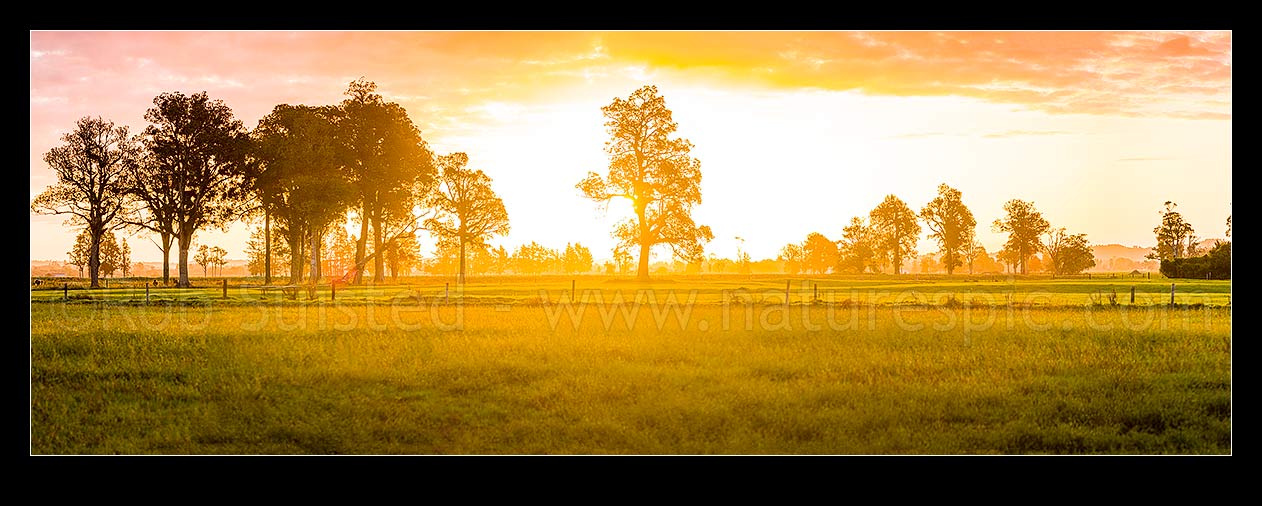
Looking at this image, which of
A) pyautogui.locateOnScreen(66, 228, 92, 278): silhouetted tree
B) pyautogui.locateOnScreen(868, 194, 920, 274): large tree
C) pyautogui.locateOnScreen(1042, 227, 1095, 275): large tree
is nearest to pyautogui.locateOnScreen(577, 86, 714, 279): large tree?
pyautogui.locateOnScreen(868, 194, 920, 274): large tree

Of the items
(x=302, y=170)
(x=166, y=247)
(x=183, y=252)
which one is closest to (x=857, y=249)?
(x=302, y=170)

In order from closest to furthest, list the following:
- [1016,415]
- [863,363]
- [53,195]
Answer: [1016,415]
[863,363]
[53,195]

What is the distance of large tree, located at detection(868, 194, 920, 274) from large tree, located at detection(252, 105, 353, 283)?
2037cm

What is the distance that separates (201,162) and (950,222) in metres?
31.4

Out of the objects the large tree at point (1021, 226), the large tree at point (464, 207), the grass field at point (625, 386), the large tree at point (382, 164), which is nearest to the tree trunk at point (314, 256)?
the large tree at point (382, 164)

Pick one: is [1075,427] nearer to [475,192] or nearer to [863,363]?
[863,363]

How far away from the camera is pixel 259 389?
15.6m

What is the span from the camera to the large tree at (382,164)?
98.5ft

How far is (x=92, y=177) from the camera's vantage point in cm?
3083

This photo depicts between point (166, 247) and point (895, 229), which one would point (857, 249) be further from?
point (166, 247)

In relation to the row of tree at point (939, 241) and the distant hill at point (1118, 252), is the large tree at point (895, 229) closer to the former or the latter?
the row of tree at point (939, 241)
